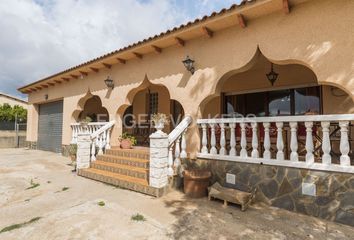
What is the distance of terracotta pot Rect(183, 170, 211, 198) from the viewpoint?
503cm

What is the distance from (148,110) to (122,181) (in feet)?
20.3

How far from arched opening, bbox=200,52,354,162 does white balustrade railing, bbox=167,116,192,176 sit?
78 centimetres

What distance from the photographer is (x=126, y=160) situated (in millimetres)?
6773

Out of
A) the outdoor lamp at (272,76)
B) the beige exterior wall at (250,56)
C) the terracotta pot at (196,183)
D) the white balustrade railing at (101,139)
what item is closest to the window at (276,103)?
the beige exterior wall at (250,56)

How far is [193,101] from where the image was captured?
6129 mm

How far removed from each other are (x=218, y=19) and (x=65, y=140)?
1025cm

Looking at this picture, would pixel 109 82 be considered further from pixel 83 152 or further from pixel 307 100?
pixel 307 100

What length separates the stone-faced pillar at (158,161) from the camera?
5.11m

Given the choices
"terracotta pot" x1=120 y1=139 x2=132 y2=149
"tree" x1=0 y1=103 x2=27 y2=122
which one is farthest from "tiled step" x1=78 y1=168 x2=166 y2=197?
"tree" x1=0 y1=103 x2=27 y2=122

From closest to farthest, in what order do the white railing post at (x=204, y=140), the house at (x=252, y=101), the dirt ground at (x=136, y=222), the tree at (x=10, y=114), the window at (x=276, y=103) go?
the dirt ground at (x=136, y=222), the house at (x=252, y=101), the white railing post at (x=204, y=140), the window at (x=276, y=103), the tree at (x=10, y=114)

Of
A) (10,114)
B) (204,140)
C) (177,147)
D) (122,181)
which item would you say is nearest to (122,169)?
(122,181)

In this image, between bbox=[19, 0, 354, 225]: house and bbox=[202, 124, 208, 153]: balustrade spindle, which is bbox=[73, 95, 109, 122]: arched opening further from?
bbox=[202, 124, 208, 153]: balustrade spindle

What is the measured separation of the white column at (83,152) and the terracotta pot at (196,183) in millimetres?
4013

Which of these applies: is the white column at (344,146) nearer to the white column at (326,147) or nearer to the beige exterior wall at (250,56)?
the white column at (326,147)
